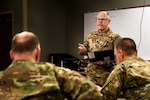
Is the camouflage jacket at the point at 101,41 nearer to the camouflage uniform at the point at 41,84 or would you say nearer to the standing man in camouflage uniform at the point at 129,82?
the standing man in camouflage uniform at the point at 129,82

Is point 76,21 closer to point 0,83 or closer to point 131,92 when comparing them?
point 131,92

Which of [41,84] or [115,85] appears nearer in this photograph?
[41,84]

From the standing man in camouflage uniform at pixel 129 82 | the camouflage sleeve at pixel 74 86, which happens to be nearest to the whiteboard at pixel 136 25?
the standing man in camouflage uniform at pixel 129 82

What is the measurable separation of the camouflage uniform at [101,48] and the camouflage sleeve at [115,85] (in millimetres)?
1269

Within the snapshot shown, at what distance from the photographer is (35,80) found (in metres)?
1.49

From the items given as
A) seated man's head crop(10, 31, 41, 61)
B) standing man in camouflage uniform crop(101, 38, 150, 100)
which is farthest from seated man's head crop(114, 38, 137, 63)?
seated man's head crop(10, 31, 41, 61)

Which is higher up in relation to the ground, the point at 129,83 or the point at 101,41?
the point at 101,41

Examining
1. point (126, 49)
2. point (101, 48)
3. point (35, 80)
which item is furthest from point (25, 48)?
point (101, 48)

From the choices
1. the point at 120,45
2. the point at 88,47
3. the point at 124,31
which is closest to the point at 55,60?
the point at 124,31

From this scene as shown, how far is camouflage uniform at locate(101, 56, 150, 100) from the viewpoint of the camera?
2.06 meters

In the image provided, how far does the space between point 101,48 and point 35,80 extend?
2.07 meters

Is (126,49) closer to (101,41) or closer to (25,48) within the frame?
(25,48)

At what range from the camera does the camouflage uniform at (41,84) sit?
57.8 inches

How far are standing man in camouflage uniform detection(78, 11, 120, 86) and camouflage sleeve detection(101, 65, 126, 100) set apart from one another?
1.25 m
